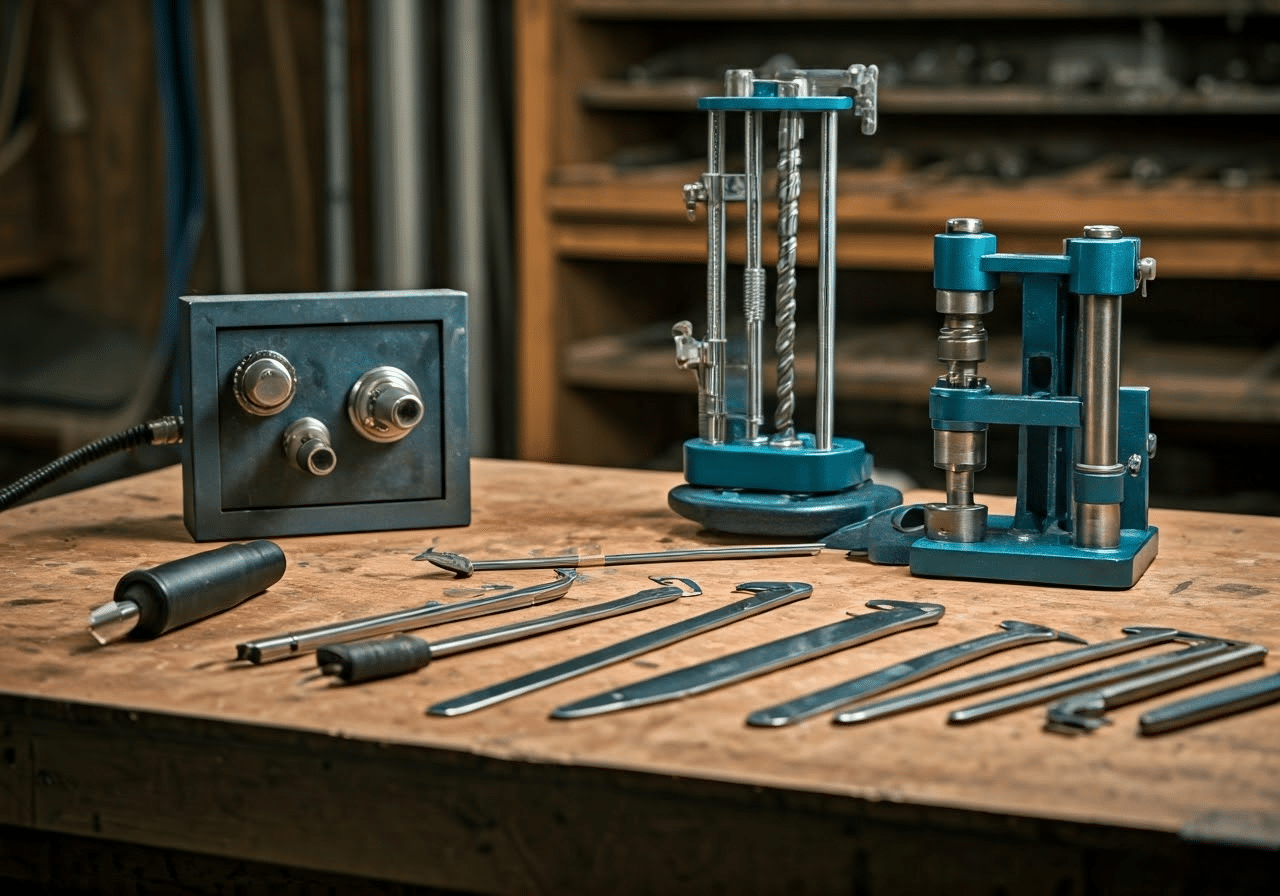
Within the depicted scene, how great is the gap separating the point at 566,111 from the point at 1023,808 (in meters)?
2.47

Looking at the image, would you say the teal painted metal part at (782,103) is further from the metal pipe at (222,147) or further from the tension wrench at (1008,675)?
the metal pipe at (222,147)

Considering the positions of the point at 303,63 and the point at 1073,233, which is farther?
the point at 303,63

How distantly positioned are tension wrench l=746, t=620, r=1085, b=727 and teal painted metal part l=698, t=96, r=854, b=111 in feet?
1.63

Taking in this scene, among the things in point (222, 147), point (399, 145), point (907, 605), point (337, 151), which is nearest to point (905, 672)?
point (907, 605)

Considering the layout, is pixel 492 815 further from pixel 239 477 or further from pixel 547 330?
pixel 547 330

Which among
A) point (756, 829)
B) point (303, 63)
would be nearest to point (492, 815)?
point (756, 829)

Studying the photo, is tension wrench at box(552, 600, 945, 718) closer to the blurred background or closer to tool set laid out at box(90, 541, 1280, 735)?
tool set laid out at box(90, 541, 1280, 735)

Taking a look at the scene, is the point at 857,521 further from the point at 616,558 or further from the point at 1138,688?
the point at 1138,688

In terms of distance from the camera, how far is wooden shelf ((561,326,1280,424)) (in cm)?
276

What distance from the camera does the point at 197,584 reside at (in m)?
1.21

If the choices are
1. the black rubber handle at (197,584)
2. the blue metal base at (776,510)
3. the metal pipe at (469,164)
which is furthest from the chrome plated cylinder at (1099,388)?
the metal pipe at (469,164)

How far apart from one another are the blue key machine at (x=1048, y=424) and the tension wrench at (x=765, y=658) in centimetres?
13

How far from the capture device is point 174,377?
353 centimetres

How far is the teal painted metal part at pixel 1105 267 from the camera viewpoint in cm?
130
